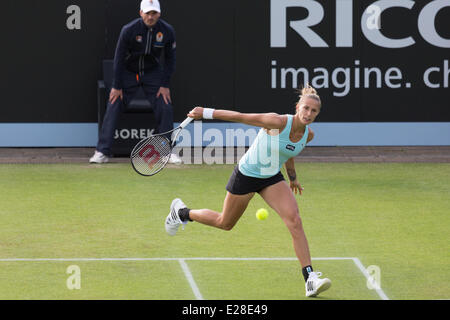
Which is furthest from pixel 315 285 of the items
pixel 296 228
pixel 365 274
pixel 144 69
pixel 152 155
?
pixel 144 69

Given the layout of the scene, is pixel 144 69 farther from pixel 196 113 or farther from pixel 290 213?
pixel 290 213

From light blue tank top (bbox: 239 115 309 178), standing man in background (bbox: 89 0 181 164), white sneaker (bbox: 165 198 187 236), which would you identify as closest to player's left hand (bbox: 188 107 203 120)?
light blue tank top (bbox: 239 115 309 178)

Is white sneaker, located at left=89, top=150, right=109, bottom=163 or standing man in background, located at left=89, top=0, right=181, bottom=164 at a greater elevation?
standing man in background, located at left=89, top=0, right=181, bottom=164

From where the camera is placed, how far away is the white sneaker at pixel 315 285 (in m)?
6.87

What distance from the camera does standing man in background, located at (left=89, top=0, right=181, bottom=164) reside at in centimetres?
1248

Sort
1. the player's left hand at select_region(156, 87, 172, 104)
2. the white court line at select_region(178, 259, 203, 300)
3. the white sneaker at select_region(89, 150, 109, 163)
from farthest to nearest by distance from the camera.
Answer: the white sneaker at select_region(89, 150, 109, 163) → the player's left hand at select_region(156, 87, 172, 104) → the white court line at select_region(178, 259, 203, 300)

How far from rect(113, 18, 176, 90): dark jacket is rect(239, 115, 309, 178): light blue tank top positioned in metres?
5.41

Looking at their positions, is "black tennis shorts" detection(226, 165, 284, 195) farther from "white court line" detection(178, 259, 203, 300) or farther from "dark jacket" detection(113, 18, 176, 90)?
"dark jacket" detection(113, 18, 176, 90)

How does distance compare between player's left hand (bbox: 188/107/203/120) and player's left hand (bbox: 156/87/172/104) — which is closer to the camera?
player's left hand (bbox: 188/107/203/120)

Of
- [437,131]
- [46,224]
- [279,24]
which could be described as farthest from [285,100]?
[46,224]

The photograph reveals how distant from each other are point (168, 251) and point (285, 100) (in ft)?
A: 21.3

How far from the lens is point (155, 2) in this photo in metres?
12.4

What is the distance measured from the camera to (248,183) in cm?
743

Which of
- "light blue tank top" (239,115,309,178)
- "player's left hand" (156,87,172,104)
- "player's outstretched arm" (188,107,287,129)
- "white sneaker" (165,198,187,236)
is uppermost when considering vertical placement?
"player's outstretched arm" (188,107,287,129)
